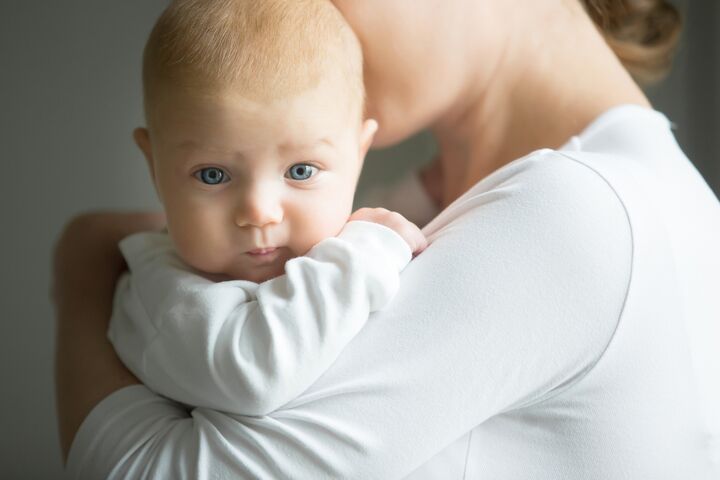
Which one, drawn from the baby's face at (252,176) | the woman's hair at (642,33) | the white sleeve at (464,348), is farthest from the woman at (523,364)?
the woman's hair at (642,33)

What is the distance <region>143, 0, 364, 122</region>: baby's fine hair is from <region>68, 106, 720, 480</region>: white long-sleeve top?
0.67 feet

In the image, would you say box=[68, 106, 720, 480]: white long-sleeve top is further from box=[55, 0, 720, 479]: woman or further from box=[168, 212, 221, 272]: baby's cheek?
box=[168, 212, 221, 272]: baby's cheek

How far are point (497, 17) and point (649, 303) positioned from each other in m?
0.46

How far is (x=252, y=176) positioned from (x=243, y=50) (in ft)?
0.39

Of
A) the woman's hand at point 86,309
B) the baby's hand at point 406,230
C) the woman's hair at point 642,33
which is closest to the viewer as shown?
the baby's hand at point 406,230

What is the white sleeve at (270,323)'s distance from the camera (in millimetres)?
771

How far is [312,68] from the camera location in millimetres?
866

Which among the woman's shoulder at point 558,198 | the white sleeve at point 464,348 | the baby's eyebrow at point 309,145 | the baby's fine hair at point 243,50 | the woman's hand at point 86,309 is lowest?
the woman's hand at point 86,309

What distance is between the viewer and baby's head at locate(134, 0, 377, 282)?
2.77ft

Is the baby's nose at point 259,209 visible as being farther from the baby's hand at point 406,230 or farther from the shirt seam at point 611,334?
the shirt seam at point 611,334

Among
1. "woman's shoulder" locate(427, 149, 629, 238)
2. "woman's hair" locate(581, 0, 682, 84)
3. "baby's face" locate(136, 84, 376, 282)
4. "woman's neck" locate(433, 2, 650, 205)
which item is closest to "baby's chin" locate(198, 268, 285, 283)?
"baby's face" locate(136, 84, 376, 282)

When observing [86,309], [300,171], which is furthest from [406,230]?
[86,309]

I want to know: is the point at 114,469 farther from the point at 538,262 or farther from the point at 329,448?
the point at 538,262

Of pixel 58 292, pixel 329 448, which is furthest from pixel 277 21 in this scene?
pixel 58 292
